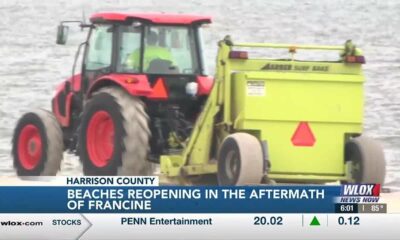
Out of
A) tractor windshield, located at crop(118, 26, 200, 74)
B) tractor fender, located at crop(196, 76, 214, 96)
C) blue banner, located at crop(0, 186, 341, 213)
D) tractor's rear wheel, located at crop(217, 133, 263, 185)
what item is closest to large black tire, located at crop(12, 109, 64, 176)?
tractor windshield, located at crop(118, 26, 200, 74)

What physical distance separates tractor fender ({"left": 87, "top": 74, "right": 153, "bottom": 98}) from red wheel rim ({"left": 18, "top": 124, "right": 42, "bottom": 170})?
1.08 m

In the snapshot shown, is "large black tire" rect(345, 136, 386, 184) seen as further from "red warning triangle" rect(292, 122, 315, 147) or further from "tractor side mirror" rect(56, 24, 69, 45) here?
"tractor side mirror" rect(56, 24, 69, 45)

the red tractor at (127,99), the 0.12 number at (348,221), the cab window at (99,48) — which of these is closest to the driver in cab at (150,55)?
the red tractor at (127,99)

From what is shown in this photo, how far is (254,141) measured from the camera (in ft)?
37.1

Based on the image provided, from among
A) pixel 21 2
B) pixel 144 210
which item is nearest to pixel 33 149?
pixel 144 210

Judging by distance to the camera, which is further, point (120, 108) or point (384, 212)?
point (120, 108)

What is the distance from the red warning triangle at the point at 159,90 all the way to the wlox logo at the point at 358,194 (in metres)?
3.60

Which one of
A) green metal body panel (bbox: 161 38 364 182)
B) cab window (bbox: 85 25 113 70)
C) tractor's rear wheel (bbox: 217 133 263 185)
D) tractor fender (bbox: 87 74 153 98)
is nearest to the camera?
Result: tractor's rear wheel (bbox: 217 133 263 185)

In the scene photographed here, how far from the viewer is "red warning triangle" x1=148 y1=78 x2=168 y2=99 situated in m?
12.6

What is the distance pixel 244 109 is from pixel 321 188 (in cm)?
272

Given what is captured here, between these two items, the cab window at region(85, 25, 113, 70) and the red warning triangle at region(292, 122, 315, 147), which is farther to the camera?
the cab window at region(85, 25, 113, 70)

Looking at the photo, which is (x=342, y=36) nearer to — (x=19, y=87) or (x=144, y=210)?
(x=19, y=87)

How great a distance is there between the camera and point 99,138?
12641mm

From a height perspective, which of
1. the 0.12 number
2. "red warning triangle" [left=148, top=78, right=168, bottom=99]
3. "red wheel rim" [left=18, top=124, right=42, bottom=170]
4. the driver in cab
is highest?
the driver in cab
